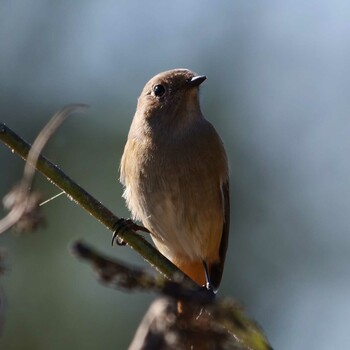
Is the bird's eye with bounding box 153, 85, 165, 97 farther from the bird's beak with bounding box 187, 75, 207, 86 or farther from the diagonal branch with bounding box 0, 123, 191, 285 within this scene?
the diagonal branch with bounding box 0, 123, 191, 285

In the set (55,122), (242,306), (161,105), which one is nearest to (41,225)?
(55,122)

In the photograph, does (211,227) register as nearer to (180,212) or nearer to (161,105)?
(180,212)

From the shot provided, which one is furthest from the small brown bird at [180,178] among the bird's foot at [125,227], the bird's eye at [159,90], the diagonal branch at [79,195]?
the diagonal branch at [79,195]

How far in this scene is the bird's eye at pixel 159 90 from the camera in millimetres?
4949

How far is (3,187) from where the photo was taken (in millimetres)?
8578

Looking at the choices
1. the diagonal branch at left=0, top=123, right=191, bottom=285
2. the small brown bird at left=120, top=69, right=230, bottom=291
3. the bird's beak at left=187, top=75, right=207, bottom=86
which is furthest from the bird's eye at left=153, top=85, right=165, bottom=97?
the diagonal branch at left=0, top=123, right=191, bottom=285

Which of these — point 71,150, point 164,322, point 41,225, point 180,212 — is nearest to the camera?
point 164,322

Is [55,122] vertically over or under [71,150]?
over

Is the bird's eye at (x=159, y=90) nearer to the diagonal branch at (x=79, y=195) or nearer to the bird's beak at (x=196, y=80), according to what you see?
the bird's beak at (x=196, y=80)

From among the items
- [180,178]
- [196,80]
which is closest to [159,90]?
[196,80]

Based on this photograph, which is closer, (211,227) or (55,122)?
(55,122)

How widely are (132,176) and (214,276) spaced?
82 centimetres

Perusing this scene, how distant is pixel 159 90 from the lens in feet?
16.3

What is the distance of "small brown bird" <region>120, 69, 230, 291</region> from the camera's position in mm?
4562
